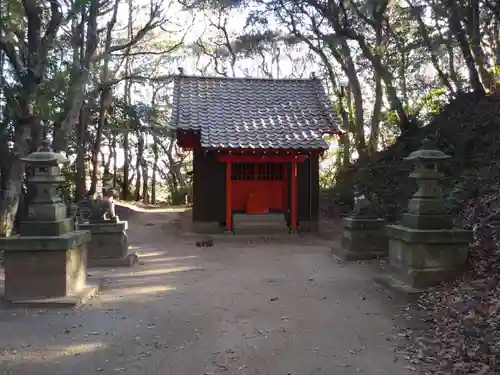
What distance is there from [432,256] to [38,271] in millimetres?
5127

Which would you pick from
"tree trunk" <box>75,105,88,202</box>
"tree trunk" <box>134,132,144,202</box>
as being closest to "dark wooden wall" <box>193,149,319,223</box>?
"tree trunk" <box>75,105,88,202</box>

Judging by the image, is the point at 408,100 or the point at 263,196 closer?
the point at 263,196

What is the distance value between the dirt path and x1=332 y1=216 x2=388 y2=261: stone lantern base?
839 mm

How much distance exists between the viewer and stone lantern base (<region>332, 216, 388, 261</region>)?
977cm

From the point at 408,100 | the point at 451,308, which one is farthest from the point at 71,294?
the point at 408,100

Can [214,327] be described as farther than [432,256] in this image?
No

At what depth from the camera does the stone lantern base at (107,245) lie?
938cm

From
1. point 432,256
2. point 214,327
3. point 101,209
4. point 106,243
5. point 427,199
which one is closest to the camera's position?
point 214,327

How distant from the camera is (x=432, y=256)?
21.8ft

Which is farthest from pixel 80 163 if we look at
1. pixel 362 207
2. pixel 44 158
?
pixel 44 158

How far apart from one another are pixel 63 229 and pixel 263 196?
875cm

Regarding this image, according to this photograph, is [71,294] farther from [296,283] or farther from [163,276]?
[296,283]

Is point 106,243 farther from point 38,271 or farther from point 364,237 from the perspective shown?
point 364,237

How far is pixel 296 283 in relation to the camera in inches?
307
